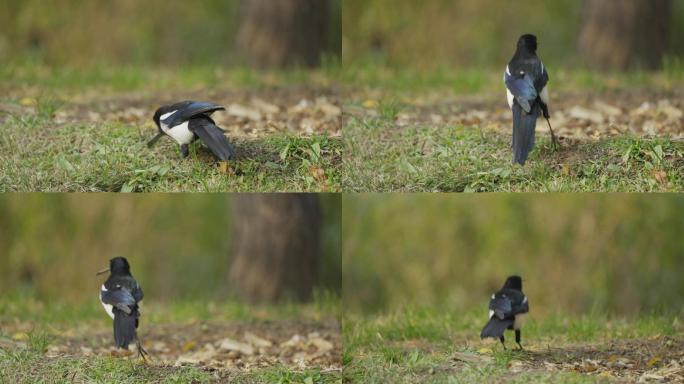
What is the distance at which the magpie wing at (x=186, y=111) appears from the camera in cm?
625

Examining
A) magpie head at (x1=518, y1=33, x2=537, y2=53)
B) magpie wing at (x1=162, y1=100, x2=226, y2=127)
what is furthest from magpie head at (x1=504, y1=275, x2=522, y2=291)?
magpie wing at (x1=162, y1=100, x2=226, y2=127)

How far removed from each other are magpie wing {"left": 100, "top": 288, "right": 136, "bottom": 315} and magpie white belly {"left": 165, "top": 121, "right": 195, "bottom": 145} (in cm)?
106

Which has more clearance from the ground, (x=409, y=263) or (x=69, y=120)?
(x=69, y=120)

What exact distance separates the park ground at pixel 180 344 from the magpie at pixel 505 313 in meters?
1.07

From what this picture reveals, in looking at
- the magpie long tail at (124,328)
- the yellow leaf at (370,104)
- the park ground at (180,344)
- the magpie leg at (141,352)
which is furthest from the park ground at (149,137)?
the park ground at (180,344)

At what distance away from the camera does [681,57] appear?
11164 millimetres

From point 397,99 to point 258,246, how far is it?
2.07m

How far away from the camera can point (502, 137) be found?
6.89 m

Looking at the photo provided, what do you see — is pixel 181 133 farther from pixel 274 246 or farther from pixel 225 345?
pixel 274 246

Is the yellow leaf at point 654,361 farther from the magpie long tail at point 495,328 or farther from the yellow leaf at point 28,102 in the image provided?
the yellow leaf at point 28,102

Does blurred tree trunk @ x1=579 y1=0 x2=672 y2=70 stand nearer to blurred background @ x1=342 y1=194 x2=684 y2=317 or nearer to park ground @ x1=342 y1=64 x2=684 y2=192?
park ground @ x1=342 y1=64 x2=684 y2=192

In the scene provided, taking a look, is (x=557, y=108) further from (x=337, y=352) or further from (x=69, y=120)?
(x=69, y=120)

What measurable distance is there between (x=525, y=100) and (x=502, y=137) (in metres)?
0.72

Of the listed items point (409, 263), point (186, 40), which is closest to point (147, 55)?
point (186, 40)
